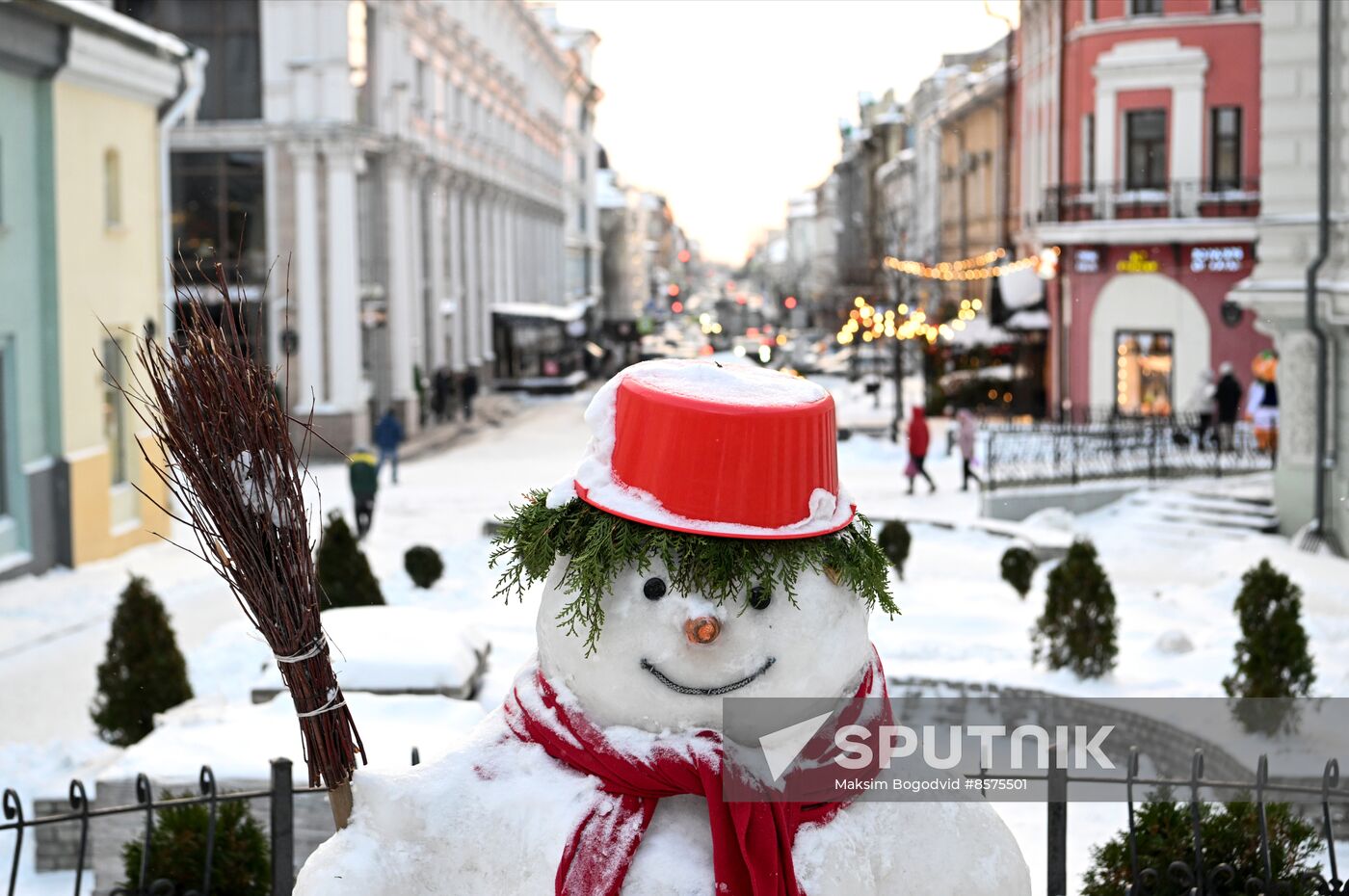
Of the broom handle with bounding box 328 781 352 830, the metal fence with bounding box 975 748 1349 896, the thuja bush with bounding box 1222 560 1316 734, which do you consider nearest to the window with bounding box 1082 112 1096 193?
the thuja bush with bounding box 1222 560 1316 734

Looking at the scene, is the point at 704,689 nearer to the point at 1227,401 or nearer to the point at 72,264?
the point at 72,264

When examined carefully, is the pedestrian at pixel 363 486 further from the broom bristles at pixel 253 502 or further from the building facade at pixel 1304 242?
the broom bristles at pixel 253 502

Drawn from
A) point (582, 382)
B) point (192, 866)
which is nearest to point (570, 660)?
point (192, 866)

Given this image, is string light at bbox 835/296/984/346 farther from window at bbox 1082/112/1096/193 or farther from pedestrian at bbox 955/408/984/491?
pedestrian at bbox 955/408/984/491

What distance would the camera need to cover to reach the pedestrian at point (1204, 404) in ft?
86.3

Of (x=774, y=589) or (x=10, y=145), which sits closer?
(x=774, y=589)

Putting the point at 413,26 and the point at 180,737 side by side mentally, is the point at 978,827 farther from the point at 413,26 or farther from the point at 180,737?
the point at 413,26

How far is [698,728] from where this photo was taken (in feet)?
13.7

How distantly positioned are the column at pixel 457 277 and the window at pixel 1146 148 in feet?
64.9

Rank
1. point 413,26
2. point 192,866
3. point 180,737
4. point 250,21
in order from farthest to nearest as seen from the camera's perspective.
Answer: point 413,26
point 250,21
point 180,737
point 192,866

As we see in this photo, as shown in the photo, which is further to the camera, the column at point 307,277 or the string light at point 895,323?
the string light at point 895,323

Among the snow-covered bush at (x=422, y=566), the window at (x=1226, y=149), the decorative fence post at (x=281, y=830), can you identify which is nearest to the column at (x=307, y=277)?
the snow-covered bush at (x=422, y=566)

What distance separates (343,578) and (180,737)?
14.6ft

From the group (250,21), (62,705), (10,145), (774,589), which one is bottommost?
(62,705)
